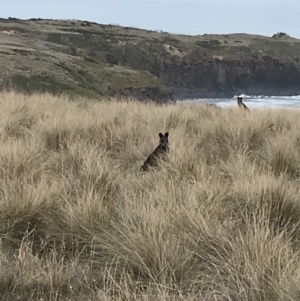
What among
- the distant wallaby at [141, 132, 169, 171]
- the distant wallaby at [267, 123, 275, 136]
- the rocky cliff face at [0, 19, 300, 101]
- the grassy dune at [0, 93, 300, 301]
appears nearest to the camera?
the grassy dune at [0, 93, 300, 301]

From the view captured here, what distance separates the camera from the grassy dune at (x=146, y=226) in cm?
250

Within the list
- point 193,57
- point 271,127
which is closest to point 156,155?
point 271,127

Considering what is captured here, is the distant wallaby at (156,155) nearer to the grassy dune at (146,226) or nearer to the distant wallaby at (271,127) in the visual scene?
the grassy dune at (146,226)

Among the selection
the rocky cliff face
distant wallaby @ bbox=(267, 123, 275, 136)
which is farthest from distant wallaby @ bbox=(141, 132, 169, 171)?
the rocky cliff face

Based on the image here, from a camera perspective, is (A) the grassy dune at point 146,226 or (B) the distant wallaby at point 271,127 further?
(B) the distant wallaby at point 271,127

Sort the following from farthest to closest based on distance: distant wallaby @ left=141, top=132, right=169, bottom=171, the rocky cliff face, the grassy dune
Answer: the rocky cliff face → distant wallaby @ left=141, top=132, right=169, bottom=171 → the grassy dune

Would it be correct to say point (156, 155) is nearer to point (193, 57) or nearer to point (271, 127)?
point (271, 127)

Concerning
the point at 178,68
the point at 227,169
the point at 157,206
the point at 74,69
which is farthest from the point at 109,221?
the point at 178,68

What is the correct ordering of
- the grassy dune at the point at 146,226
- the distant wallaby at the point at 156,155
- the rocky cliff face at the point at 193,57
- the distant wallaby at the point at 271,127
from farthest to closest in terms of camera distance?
the rocky cliff face at the point at 193,57
the distant wallaby at the point at 271,127
the distant wallaby at the point at 156,155
the grassy dune at the point at 146,226

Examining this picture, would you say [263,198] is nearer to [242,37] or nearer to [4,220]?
[4,220]

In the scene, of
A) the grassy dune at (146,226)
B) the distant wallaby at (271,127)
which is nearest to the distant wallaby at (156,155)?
the grassy dune at (146,226)

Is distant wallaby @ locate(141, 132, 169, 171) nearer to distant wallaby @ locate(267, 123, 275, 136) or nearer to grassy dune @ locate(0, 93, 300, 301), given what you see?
grassy dune @ locate(0, 93, 300, 301)

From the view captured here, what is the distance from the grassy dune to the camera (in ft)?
8.21

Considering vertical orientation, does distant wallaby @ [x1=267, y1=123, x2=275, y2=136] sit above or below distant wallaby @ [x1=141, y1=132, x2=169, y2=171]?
above
